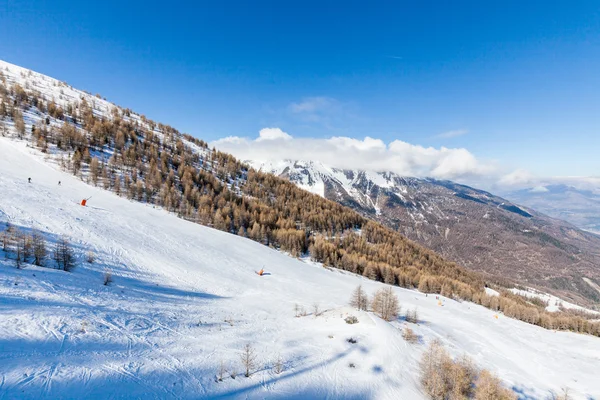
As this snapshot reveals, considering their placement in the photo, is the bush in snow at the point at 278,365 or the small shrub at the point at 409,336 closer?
the bush in snow at the point at 278,365

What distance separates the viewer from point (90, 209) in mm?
32219

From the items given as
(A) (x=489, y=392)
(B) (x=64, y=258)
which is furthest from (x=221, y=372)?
(A) (x=489, y=392)

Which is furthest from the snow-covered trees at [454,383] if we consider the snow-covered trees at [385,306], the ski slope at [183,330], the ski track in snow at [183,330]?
the snow-covered trees at [385,306]

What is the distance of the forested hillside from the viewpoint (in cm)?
5806

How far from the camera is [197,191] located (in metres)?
73.1

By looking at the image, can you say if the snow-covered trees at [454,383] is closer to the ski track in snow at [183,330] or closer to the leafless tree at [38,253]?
the ski track in snow at [183,330]

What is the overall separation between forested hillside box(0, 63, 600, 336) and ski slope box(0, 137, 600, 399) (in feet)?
71.2

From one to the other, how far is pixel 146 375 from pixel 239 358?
15.5ft

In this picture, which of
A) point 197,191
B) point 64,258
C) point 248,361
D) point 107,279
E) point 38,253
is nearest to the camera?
point 248,361

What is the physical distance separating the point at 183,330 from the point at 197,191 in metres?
63.8

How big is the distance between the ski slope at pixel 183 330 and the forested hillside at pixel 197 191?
21699mm

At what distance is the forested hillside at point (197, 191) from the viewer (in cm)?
5806

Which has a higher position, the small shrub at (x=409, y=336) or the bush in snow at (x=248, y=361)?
the bush in snow at (x=248, y=361)

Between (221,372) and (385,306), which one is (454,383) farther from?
(221,372)
